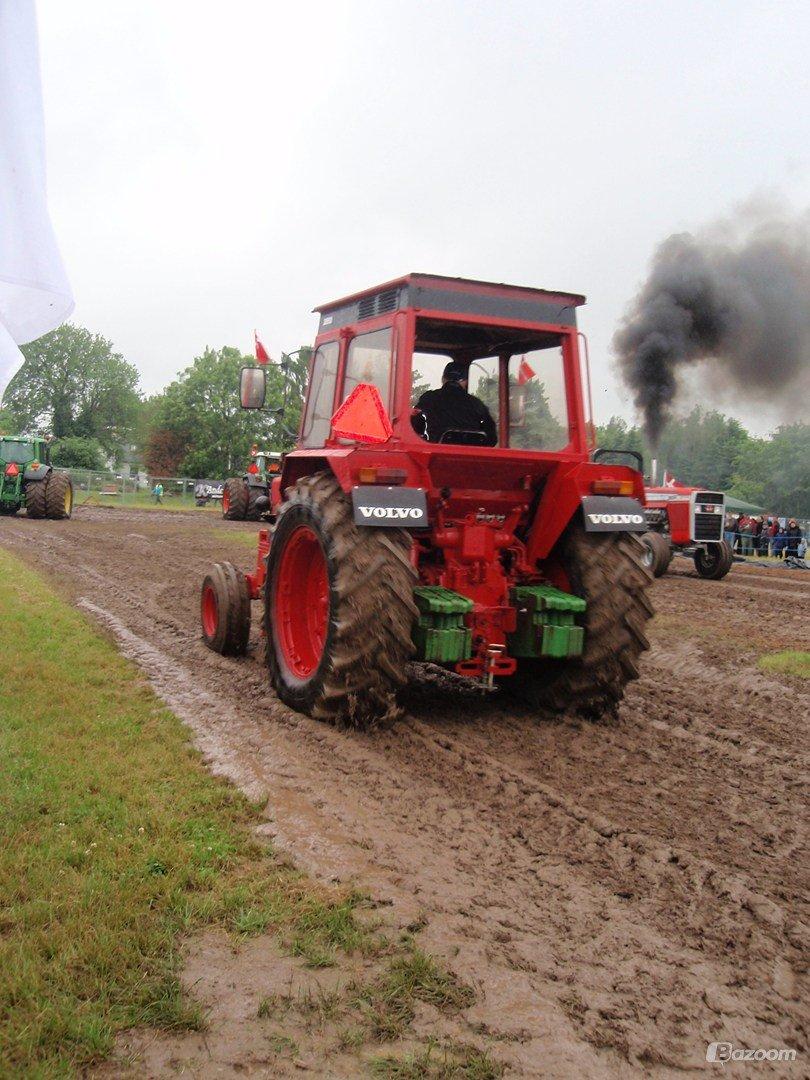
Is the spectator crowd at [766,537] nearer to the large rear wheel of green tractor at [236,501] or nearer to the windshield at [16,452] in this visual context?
the large rear wheel of green tractor at [236,501]

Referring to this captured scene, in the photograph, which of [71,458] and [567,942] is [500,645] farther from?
[71,458]

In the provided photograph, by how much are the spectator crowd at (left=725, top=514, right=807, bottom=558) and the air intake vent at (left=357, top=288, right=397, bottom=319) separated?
2161 cm

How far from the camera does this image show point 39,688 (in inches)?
223

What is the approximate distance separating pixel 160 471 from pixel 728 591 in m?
51.7

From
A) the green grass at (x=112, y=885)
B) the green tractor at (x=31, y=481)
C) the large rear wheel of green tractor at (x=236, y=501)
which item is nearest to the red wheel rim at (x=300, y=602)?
the green grass at (x=112, y=885)

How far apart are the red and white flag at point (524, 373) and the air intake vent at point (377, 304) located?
3.46 feet

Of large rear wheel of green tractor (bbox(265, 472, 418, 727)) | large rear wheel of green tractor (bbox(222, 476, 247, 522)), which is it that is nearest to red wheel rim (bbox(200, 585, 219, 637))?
large rear wheel of green tractor (bbox(265, 472, 418, 727))

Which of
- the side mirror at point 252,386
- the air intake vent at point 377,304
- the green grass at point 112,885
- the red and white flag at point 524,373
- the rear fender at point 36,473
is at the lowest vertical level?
the green grass at point 112,885

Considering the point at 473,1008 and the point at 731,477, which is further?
the point at 731,477

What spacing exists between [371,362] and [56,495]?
56.8 feet

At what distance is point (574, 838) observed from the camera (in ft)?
13.0

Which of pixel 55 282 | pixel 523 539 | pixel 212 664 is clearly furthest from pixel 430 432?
pixel 55 282

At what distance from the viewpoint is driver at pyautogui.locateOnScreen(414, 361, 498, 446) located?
6.18 m

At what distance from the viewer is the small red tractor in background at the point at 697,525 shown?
1683 cm
